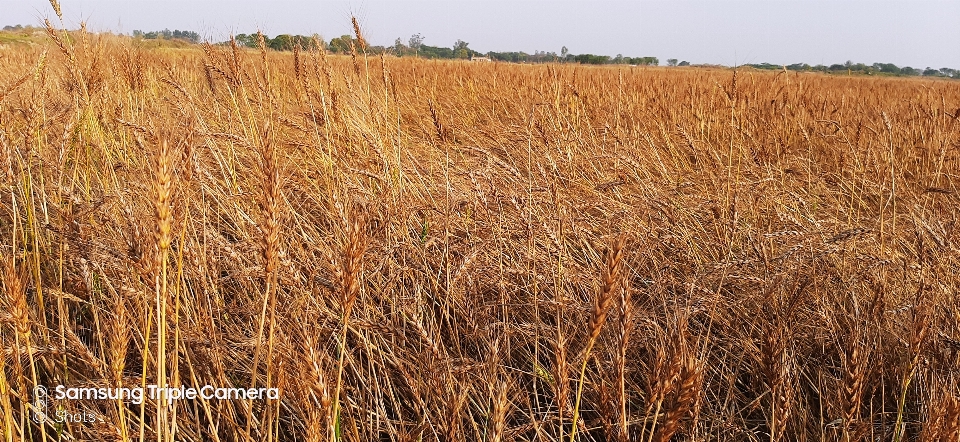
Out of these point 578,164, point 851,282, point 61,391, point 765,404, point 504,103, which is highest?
point 504,103

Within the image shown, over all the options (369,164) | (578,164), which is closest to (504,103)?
(578,164)

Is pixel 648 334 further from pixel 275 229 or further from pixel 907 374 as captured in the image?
pixel 275 229

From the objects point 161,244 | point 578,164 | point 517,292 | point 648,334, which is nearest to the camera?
point 161,244

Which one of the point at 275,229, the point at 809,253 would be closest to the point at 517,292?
the point at 809,253

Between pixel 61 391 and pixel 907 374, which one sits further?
pixel 61 391

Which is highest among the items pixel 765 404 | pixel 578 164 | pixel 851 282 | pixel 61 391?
pixel 578 164

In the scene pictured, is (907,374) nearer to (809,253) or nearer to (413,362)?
(809,253)

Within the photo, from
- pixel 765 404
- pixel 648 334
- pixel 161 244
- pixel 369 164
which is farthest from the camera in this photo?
pixel 369 164

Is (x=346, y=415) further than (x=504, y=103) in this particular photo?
No

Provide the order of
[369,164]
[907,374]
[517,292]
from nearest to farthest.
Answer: [907,374], [517,292], [369,164]

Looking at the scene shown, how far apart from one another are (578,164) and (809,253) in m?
1.28

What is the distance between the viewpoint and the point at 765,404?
137 centimetres

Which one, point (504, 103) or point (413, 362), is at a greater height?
point (504, 103)

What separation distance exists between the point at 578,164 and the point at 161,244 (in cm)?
242
